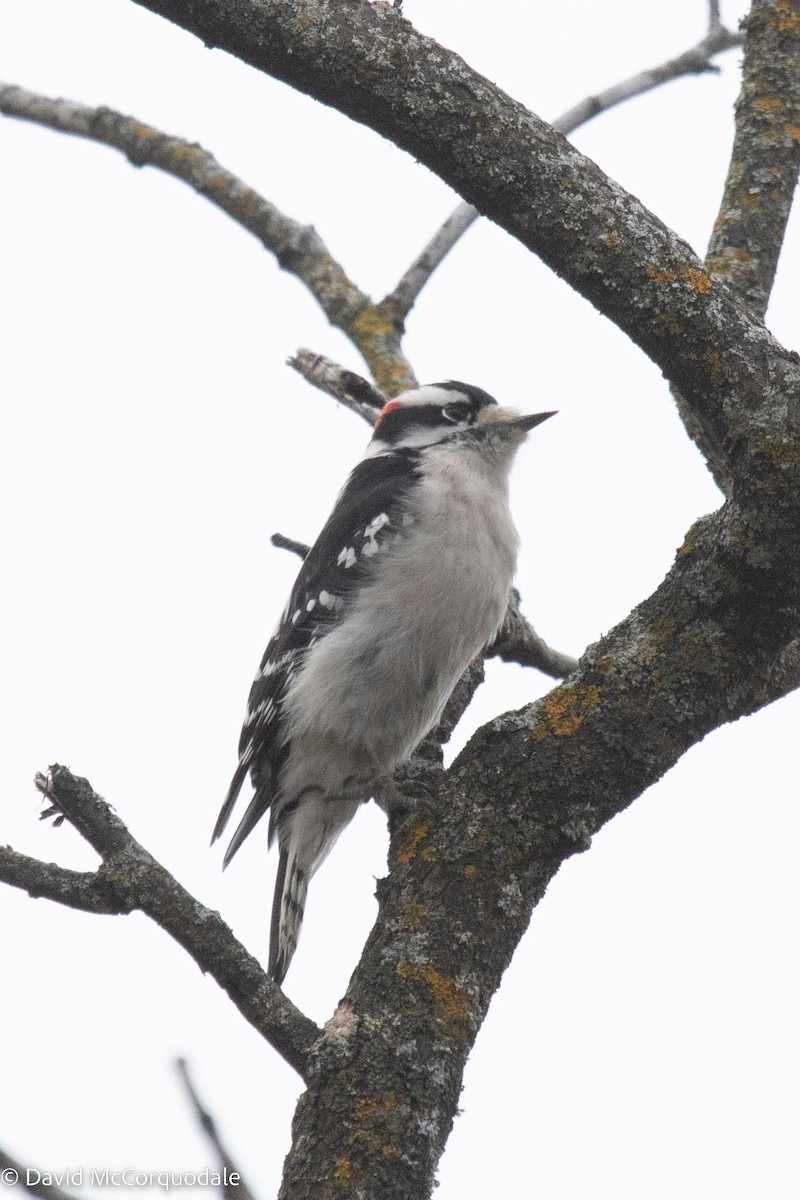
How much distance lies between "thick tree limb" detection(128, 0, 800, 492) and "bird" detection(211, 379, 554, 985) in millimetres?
1742

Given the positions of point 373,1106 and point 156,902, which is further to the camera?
point 156,902

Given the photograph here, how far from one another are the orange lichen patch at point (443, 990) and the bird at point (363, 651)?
1428 millimetres

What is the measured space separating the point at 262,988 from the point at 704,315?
61.7 inches

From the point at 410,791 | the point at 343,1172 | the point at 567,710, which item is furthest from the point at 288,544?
the point at 343,1172

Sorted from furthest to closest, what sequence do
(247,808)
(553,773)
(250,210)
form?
(250,210)
(247,808)
(553,773)

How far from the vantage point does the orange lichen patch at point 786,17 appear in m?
4.37

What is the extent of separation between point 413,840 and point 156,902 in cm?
54

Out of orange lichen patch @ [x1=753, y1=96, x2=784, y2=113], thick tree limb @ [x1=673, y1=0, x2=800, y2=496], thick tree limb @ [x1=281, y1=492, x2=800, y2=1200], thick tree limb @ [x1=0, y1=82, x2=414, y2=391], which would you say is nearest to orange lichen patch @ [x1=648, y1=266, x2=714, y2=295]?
thick tree limb @ [x1=281, y1=492, x2=800, y2=1200]

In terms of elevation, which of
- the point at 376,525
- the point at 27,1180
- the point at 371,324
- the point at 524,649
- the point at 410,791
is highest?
the point at 371,324

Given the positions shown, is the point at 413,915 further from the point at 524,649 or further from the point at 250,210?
the point at 250,210

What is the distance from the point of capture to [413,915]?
8.41ft

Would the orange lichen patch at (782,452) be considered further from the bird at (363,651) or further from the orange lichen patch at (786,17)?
the orange lichen patch at (786,17)

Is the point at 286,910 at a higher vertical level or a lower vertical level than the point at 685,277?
lower

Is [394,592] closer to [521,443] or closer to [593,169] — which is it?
[521,443]
